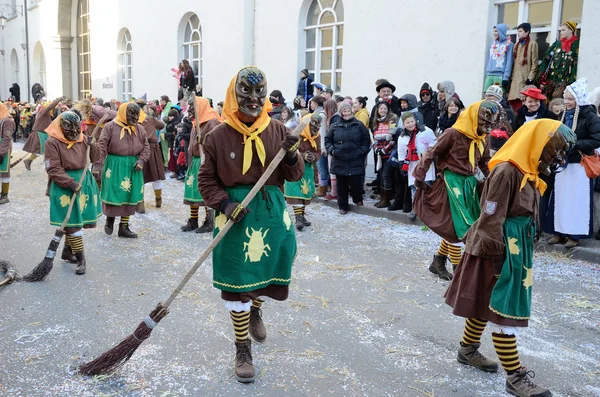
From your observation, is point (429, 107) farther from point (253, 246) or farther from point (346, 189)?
point (253, 246)

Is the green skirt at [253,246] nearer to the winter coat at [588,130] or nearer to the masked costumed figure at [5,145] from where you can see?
the winter coat at [588,130]

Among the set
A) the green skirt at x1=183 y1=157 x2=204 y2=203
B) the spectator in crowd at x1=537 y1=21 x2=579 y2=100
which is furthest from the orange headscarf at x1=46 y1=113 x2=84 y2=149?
the spectator in crowd at x1=537 y1=21 x2=579 y2=100

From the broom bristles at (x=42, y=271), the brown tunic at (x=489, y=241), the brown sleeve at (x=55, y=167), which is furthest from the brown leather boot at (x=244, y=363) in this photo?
the brown sleeve at (x=55, y=167)

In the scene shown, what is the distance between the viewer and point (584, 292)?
5.68 metres

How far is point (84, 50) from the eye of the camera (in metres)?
25.8

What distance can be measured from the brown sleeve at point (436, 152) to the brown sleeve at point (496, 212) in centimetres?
190

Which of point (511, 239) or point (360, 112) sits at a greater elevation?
point (360, 112)

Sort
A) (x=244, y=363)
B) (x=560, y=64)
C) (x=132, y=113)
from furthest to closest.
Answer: (x=560, y=64) < (x=132, y=113) < (x=244, y=363)

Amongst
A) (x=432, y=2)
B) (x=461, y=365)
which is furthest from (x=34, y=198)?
(x=461, y=365)

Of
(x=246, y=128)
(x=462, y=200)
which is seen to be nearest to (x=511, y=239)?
(x=246, y=128)

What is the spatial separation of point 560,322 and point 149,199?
26.0ft

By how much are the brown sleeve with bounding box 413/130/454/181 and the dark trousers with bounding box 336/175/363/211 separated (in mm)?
4113

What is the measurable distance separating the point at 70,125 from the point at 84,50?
2205cm

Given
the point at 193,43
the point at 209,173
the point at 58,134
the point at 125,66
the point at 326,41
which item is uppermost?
the point at 193,43
